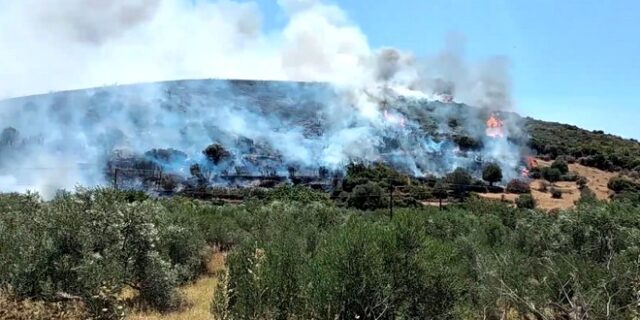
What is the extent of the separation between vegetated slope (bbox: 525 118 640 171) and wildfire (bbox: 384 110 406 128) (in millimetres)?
24021

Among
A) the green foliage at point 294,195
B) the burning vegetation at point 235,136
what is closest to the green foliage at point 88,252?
the green foliage at point 294,195

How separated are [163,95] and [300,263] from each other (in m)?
81.3

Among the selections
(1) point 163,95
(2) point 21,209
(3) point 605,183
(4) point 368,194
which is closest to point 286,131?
(1) point 163,95

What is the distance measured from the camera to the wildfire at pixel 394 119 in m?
103

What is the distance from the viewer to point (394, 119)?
105000 millimetres

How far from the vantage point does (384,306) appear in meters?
9.22

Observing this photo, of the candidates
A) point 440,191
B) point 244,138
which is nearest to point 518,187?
point 440,191

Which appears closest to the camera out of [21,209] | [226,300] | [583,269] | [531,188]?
[226,300]

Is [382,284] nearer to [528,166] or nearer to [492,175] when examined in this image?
[492,175]

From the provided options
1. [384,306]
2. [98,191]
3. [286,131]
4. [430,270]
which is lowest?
[384,306]

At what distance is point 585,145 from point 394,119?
33616mm

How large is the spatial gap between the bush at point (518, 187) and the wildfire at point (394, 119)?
31009 millimetres

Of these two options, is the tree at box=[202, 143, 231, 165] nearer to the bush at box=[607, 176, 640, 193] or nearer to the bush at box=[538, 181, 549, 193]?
the bush at box=[538, 181, 549, 193]

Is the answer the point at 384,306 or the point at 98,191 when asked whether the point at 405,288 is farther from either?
the point at 98,191
